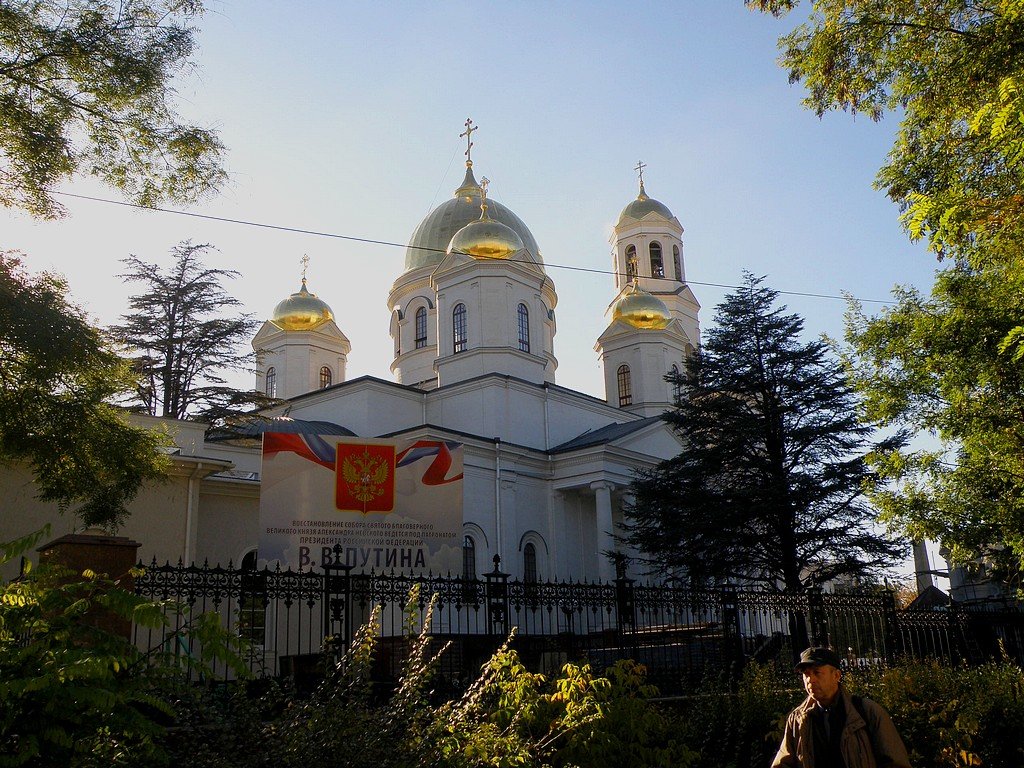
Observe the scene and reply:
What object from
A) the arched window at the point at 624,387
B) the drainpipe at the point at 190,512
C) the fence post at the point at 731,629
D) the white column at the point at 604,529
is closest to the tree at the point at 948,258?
the fence post at the point at 731,629

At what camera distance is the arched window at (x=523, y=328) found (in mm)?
32625

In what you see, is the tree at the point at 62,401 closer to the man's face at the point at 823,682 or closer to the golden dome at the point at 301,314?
the man's face at the point at 823,682

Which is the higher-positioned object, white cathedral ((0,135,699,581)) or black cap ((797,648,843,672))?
white cathedral ((0,135,699,581))

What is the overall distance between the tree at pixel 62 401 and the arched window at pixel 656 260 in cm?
3090

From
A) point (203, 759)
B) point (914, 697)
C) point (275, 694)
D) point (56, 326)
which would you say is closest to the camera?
point (203, 759)

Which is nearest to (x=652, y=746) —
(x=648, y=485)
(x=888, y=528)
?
(x=888, y=528)

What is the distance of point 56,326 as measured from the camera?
468 inches

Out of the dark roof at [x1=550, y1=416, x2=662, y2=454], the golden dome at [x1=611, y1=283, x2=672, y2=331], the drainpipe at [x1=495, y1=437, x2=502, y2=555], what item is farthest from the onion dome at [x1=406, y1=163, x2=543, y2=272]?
the drainpipe at [x1=495, y1=437, x2=502, y2=555]

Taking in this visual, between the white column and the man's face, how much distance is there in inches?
859

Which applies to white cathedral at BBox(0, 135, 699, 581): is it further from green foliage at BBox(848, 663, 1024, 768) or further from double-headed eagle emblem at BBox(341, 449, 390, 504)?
green foliage at BBox(848, 663, 1024, 768)

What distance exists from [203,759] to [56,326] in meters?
8.53

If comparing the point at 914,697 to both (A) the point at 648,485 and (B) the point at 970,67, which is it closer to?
(B) the point at 970,67

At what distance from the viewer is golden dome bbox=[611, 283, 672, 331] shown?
37.2 meters

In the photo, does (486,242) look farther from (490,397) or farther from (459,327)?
(490,397)
